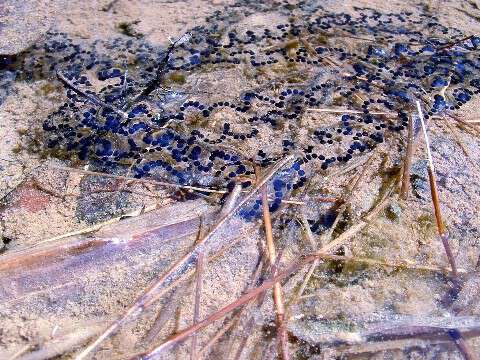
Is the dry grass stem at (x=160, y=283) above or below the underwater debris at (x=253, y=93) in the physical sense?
below

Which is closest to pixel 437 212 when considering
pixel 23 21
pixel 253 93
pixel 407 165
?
pixel 407 165

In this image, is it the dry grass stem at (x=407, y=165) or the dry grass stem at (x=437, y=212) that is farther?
the dry grass stem at (x=407, y=165)

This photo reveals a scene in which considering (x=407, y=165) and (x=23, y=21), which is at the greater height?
(x=23, y=21)

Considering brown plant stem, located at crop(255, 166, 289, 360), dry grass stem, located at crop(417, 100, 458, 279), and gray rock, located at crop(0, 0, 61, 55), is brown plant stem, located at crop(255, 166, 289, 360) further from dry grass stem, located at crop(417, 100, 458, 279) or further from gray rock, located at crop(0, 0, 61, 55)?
gray rock, located at crop(0, 0, 61, 55)

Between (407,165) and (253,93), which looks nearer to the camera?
(407,165)

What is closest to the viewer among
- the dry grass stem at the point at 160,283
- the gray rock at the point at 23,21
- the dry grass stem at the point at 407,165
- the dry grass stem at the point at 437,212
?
the dry grass stem at the point at 160,283

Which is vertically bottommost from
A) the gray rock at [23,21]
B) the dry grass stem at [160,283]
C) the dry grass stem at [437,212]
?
the dry grass stem at [160,283]

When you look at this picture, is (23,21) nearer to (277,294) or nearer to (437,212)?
(277,294)

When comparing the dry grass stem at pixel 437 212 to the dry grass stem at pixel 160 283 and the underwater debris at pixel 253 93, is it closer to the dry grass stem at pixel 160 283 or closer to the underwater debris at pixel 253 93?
the underwater debris at pixel 253 93

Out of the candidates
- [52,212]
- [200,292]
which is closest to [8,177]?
[52,212]

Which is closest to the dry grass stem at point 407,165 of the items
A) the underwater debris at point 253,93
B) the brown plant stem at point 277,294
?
the underwater debris at point 253,93

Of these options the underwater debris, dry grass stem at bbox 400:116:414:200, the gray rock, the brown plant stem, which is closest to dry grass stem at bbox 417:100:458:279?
dry grass stem at bbox 400:116:414:200
